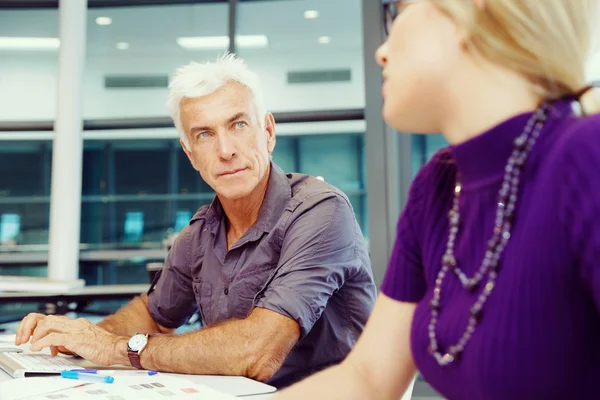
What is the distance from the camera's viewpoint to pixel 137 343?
150 centimetres

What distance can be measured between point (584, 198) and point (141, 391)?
91 cm

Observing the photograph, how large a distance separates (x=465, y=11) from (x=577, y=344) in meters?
0.40

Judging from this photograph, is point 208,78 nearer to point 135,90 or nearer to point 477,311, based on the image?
point 477,311

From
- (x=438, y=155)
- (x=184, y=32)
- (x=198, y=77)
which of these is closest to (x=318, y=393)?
(x=438, y=155)

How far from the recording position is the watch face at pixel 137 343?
149 centimetres

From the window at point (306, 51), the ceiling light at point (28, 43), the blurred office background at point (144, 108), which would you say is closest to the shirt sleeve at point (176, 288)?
the blurred office background at point (144, 108)

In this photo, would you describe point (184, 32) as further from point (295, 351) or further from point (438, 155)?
point (438, 155)

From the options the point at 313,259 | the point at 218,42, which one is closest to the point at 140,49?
the point at 218,42

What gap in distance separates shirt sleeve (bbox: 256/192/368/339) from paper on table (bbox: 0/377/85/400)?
498 millimetres

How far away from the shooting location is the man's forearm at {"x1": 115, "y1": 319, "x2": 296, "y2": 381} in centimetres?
145

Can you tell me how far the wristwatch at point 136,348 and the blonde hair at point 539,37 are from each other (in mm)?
1088

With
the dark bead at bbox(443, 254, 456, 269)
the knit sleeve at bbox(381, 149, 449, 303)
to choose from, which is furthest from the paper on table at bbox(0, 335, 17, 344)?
the dark bead at bbox(443, 254, 456, 269)

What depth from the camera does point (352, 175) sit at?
14.4 ft

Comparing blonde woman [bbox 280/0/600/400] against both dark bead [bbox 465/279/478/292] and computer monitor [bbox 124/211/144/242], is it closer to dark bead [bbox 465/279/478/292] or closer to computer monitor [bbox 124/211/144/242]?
dark bead [bbox 465/279/478/292]
